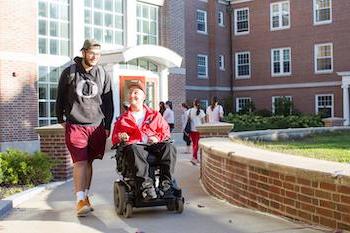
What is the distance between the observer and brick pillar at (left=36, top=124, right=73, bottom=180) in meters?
10.6

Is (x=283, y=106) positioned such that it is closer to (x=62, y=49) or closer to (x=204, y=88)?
(x=204, y=88)

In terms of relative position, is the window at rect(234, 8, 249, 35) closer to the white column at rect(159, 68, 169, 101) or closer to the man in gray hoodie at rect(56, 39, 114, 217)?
the white column at rect(159, 68, 169, 101)

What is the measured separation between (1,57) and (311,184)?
1456cm

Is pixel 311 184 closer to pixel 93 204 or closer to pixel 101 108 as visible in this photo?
pixel 101 108

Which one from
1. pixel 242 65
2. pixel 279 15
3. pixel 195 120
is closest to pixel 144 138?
pixel 195 120

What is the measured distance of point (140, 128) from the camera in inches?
263

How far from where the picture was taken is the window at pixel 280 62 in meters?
36.9

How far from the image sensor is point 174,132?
2489cm

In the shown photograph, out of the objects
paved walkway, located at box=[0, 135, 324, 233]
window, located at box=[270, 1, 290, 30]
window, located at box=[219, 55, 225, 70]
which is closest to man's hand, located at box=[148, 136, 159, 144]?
paved walkway, located at box=[0, 135, 324, 233]

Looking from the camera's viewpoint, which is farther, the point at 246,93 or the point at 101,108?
the point at 246,93

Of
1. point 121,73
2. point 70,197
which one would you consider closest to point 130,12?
point 121,73

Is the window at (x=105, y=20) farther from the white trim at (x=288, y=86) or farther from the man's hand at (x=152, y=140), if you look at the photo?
the white trim at (x=288, y=86)

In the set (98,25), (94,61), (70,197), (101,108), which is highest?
(98,25)

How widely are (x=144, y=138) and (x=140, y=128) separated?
0.44 feet
